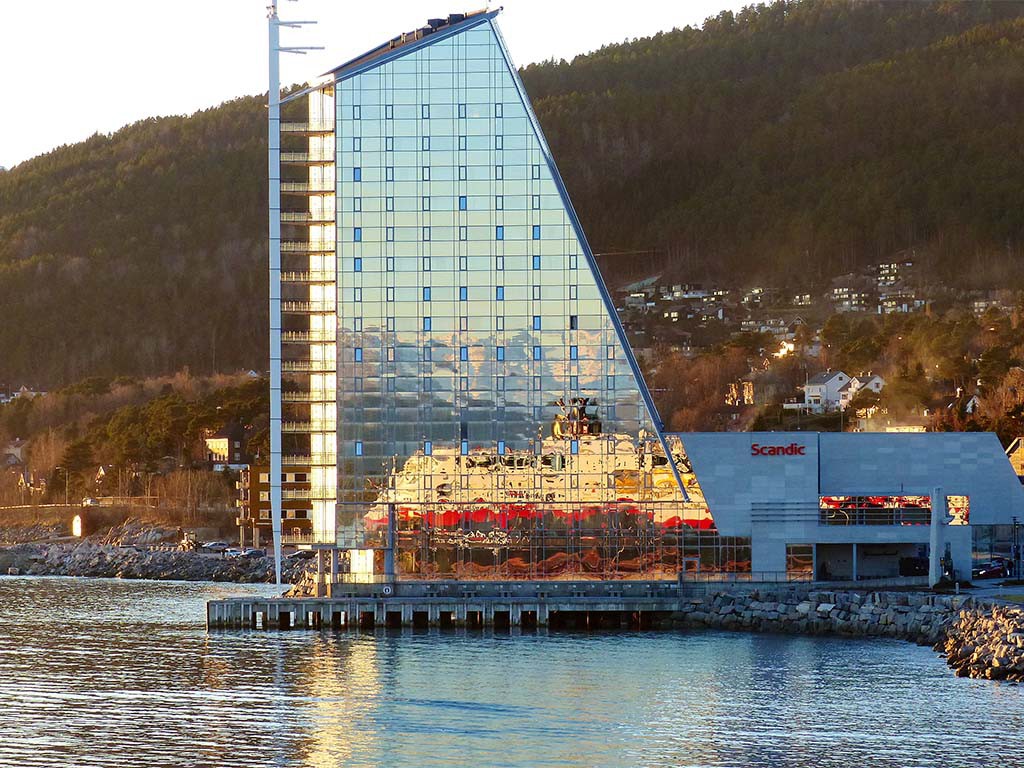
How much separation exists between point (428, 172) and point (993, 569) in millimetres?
28155

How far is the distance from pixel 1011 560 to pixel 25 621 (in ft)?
140

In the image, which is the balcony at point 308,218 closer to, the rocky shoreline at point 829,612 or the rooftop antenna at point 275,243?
the rooftop antenna at point 275,243

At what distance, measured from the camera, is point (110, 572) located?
12938 centimetres

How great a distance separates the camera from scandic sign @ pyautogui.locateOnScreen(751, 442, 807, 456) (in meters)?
75.8

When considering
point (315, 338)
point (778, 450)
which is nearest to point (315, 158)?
point (315, 338)

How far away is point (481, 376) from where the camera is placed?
76.2 metres

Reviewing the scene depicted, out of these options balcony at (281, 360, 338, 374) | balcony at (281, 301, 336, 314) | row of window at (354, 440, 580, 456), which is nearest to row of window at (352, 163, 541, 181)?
balcony at (281, 301, 336, 314)

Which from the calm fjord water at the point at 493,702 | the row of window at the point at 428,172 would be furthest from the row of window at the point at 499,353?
the calm fjord water at the point at 493,702

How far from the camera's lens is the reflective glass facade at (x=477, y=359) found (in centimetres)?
7550

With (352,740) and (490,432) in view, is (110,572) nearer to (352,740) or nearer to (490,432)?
(490,432)

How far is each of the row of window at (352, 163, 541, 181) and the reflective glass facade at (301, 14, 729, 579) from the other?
7 centimetres

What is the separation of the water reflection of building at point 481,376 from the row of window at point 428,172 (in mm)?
56

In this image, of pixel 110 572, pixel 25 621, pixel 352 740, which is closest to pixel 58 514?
pixel 110 572

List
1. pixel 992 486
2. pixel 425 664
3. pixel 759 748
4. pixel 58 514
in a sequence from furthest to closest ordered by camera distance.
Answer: pixel 58 514 < pixel 992 486 < pixel 425 664 < pixel 759 748
